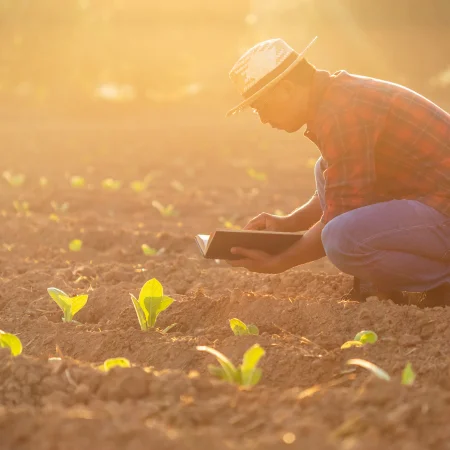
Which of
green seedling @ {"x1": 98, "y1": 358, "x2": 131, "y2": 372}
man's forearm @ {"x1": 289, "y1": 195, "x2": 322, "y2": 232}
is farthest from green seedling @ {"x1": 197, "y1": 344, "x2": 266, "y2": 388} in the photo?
man's forearm @ {"x1": 289, "y1": 195, "x2": 322, "y2": 232}

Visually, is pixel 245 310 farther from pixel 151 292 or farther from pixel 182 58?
pixel 182 58

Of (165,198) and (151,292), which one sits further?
(165,198)

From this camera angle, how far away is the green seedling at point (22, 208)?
782 centimetres

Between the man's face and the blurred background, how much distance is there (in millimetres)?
15686

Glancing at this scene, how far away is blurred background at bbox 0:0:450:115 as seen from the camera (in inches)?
797

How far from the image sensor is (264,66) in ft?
13.4

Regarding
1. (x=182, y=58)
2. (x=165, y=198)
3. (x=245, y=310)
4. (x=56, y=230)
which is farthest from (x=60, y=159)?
(x=182, y=58)

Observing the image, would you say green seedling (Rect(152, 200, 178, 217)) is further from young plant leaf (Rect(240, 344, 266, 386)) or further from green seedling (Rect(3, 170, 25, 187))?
young plant leaf (Rect(240, 344, 266, 386))

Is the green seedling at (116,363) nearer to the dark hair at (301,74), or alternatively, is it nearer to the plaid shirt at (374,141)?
the plaid shirt at (374,141)

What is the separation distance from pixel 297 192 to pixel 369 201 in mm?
5366

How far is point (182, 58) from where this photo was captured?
2397 centimetres

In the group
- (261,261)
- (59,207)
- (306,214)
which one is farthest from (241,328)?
(59,207)

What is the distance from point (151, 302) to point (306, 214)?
130 cm

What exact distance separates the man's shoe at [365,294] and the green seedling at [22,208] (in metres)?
3.94
